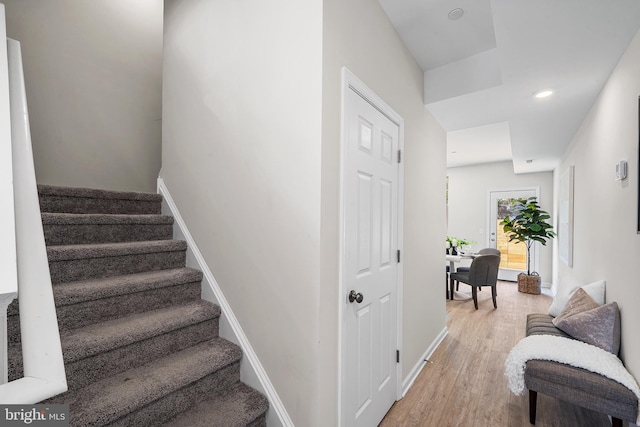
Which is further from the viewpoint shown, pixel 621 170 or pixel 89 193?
pixel 89 193

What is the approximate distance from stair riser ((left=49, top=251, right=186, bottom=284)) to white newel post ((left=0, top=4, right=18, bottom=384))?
1005 millimetres

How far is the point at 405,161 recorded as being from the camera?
235 cm

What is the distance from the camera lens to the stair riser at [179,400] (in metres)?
1.24

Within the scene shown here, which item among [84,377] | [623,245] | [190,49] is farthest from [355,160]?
[623,245]

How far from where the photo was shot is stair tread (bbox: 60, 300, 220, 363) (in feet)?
4.27

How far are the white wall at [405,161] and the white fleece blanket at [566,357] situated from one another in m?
0.74

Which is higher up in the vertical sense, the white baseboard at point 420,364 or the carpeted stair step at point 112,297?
the carpeted stair step at point 112,297

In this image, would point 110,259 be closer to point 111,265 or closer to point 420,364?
point 111,265

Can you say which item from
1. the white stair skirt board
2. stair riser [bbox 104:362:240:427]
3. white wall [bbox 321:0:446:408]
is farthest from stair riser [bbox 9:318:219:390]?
white wall [bbox 321:0:446:408]

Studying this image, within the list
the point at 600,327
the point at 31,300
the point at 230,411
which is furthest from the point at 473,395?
the point at 31,300

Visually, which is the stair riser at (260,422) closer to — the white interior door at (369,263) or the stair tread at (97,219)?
the white interior door at (369,263)

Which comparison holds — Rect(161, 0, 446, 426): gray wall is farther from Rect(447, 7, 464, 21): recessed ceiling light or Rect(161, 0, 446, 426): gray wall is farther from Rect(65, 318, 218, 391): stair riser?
Rect(447, 7, 464, 21): recessed ceiling light

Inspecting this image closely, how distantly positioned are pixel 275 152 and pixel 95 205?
5.28ft

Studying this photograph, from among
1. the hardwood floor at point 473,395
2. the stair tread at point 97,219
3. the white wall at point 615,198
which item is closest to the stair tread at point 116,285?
the stair tread at point 97,219
